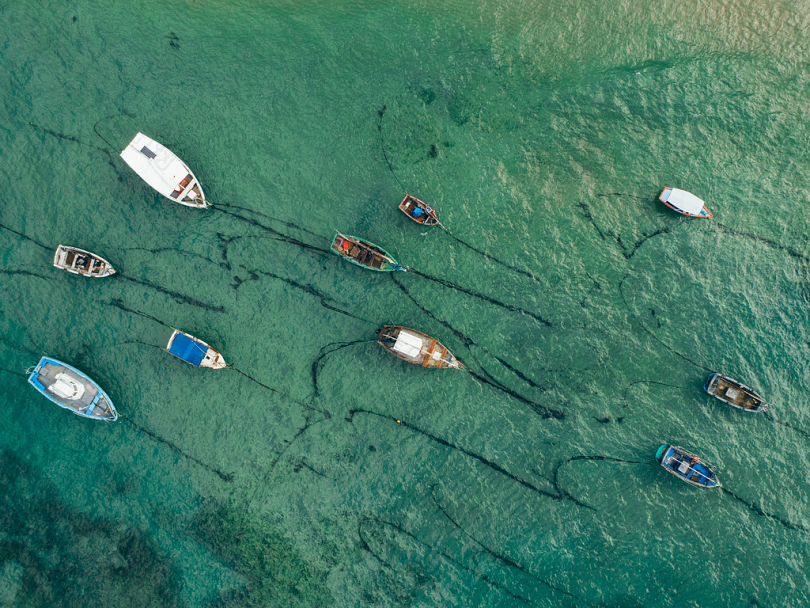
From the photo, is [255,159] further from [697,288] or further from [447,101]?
[697,288]

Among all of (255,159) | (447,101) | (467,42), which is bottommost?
(255,159)

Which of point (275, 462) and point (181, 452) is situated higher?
point (275, 462)

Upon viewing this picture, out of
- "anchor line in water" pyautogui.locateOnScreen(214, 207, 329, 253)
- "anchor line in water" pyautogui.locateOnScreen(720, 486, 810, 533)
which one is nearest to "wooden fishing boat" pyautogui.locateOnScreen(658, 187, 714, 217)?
"anchor line in water" pyautogui.locateOnScreen(720, 486, 810, 533)

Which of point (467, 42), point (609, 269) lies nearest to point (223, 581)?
point (609, 269)

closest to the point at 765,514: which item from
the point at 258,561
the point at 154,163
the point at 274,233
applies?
the point at 258,561

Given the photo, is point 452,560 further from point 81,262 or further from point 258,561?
point 81,262

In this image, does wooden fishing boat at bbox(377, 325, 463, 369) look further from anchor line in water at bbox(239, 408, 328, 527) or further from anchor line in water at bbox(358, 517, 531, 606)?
anchor line in water at bbox(358, 517, 531, 606)

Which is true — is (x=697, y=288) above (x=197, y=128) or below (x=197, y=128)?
above
